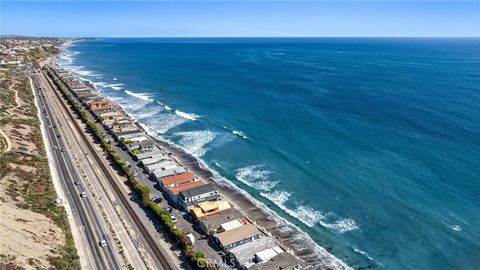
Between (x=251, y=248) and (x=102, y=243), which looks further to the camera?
(x=251, y=248)

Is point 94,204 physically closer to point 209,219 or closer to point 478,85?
point 209,219

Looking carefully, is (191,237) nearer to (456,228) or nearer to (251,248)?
(251,248)

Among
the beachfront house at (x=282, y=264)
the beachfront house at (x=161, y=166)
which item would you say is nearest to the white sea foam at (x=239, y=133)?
the beachfront house at (x=161, y=166)

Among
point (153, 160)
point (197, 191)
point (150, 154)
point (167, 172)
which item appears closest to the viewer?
point (197, 191)

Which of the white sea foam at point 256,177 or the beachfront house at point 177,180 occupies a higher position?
the beachfront house at point 177,180

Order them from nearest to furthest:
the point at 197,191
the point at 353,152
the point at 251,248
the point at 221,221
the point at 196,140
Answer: the point at 251,248, the point at 221,221, the point at 197,191, the point at 353,152, the point at 196,140

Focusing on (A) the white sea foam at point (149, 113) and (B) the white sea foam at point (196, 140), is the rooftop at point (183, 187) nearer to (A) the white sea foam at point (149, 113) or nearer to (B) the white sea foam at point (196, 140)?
(B) the white sea foam at point (196, 140)

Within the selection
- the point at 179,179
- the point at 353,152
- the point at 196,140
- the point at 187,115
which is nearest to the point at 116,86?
the point at 187,115
